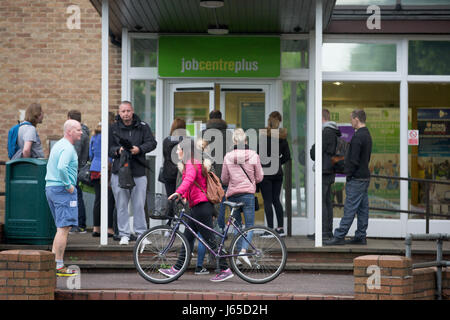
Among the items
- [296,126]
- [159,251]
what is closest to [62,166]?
[159,251]

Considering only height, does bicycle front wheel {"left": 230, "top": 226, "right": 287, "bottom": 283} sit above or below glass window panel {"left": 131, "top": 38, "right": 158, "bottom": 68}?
below

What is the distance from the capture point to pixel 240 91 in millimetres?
11789

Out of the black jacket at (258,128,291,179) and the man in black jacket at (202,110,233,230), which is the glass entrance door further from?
the man in black jacket at (202,110,233,230)

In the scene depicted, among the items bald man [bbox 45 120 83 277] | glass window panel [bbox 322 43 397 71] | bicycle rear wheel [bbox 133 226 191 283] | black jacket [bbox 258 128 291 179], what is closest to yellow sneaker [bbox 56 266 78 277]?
bald man [bbox 45 120 83 277]

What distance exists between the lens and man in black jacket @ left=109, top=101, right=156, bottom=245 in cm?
984

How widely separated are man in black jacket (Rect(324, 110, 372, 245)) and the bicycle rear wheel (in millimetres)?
2523

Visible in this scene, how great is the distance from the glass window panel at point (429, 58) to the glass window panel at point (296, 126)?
1.76m

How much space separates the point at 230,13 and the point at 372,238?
4141 mm

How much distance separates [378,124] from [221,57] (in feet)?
9.05

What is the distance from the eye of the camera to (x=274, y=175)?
10656 mm

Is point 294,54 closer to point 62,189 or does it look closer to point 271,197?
point 271,197

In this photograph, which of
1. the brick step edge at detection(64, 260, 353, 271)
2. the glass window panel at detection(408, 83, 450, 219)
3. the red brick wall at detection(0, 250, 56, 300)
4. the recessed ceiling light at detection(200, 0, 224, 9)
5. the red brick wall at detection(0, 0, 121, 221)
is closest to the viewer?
the red brick wall at detection(0, 250, 56, 300)
